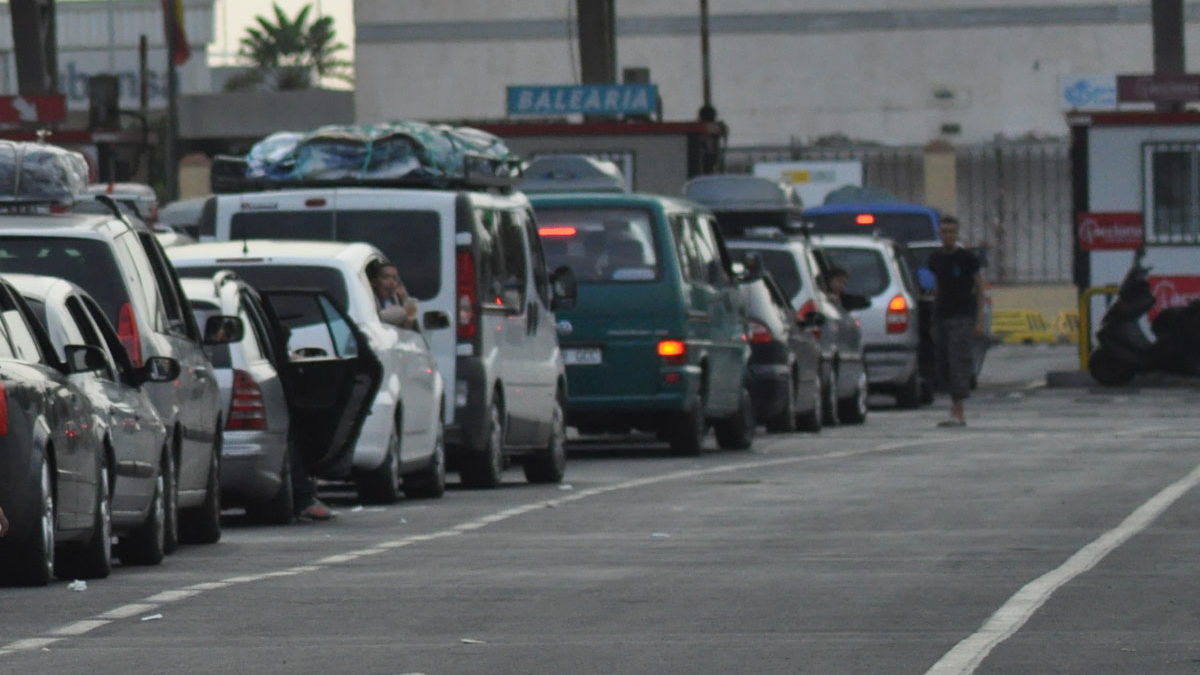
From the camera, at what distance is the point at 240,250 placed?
1816 centimetres

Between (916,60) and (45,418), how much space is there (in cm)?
6827

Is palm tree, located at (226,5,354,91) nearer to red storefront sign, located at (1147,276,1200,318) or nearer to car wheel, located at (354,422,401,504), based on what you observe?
red storefront sign, located at (1147,276,1200,318)

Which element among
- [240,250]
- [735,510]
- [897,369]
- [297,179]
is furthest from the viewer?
[897,369]

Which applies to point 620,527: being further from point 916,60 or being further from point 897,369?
point 916,60

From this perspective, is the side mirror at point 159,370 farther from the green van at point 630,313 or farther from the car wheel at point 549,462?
the green van at point 630,313

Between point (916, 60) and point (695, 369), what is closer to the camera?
point (695, 369)

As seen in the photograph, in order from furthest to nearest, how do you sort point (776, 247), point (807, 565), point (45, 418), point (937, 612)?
point (776, 247)
point (807, 565)
point (45, 418)
point (937, 612)

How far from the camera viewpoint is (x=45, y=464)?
12086 millimetres

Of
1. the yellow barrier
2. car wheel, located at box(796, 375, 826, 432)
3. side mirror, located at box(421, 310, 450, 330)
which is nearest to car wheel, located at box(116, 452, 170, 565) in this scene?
side mirror, located at box(421, 310, 450, 330)

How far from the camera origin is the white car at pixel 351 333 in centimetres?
1759

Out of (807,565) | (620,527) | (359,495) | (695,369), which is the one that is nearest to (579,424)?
(695,369)

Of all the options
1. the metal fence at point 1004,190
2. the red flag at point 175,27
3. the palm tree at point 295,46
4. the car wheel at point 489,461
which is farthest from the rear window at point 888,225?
the palm tree at point 295,46

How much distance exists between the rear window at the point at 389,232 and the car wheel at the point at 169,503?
5.36 m

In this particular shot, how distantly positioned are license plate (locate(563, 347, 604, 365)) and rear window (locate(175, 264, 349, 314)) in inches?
202
